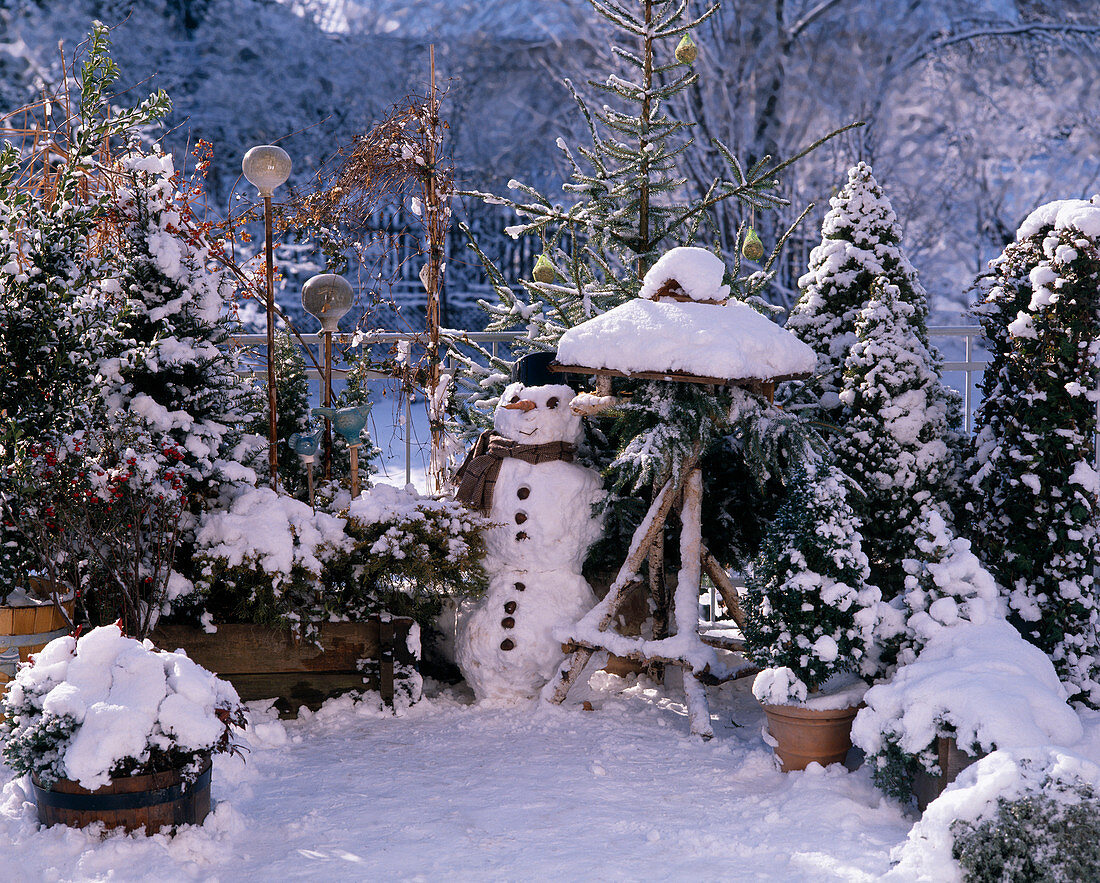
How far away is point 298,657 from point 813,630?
220 centimetres

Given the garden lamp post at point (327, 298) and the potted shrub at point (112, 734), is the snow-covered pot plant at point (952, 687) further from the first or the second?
the garden lamp post at point (327, 298)

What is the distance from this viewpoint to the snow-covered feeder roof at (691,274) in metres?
4.04

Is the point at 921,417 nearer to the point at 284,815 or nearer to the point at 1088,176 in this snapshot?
the point at 284,815

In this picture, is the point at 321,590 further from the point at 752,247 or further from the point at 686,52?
the point at 686,52

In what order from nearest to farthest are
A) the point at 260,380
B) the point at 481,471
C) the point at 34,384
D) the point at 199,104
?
the point at 34,384, the point at 481,471, the point at 260,380, the point at 199,104

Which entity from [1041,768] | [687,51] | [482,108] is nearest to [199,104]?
[482,108]

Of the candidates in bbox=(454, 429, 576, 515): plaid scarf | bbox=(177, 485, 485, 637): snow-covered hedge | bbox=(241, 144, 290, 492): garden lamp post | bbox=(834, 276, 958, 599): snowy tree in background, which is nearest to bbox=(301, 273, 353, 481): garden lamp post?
bbox=(241, 144, 290, 492): garden lamp post

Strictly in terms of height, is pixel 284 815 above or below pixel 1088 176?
below

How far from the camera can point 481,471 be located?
4488 mm

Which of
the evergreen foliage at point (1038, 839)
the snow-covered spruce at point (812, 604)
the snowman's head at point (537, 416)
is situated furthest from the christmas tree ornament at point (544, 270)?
the evergreen foliage at point (1038, 839)

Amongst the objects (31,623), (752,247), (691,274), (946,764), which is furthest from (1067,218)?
(31,623)

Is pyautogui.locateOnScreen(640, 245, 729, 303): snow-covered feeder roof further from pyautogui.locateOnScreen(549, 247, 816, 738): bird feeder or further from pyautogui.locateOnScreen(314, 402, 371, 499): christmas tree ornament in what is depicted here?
pyautogui.locateOnScreen(314, 402, 371, 499): christmas tree ornament

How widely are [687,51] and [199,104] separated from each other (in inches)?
616

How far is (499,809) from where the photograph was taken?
11.1 feet
